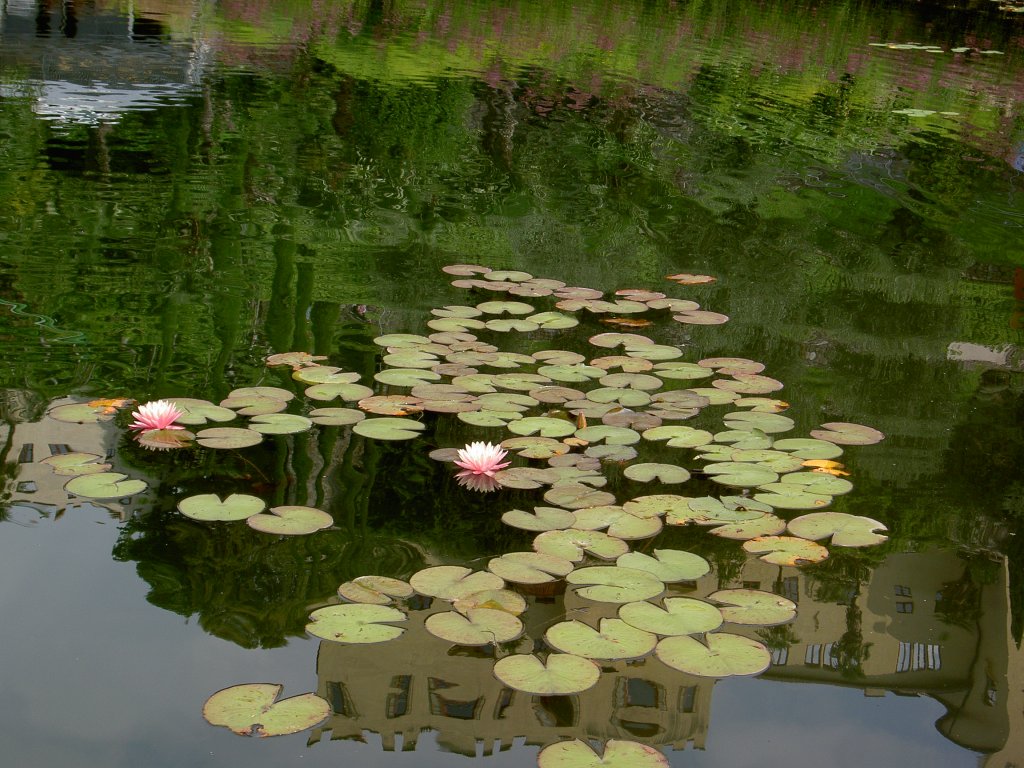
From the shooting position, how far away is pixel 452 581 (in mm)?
1750

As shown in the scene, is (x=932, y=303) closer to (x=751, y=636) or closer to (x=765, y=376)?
(x=765, y=376)

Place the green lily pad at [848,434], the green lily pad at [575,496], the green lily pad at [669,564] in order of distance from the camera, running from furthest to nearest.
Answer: the green lily pad at [848,434]
the green lily pad at [575,496]
the green lily pad at [669,564]

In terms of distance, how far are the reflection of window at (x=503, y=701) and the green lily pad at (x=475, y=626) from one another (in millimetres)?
104

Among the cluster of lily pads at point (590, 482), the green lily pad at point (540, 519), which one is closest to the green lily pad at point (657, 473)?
the cluster of lily pads at point (590, 482)

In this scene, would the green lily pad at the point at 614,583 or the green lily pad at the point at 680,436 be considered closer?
the green lily pad at the point at 614,583

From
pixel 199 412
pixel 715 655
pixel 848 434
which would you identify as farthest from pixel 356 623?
pixel 848 434

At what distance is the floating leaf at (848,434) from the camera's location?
7.96ft

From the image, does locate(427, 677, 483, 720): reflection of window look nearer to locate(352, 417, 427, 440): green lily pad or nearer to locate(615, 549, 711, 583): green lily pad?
locate(615, 549, 711, 583): green lily pad

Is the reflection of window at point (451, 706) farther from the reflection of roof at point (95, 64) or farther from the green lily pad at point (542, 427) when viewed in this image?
the reflection of roof at point (95, 64)

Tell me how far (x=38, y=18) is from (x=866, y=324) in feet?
24.0

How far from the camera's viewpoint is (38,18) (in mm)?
8164

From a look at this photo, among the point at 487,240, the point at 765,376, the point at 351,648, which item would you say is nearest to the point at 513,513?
the point at 351,648

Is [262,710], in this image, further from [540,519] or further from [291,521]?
[540,519]

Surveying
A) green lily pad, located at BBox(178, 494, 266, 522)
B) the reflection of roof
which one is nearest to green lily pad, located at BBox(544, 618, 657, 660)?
green lily pad, located at BBox(178, 494, 266, 522)
